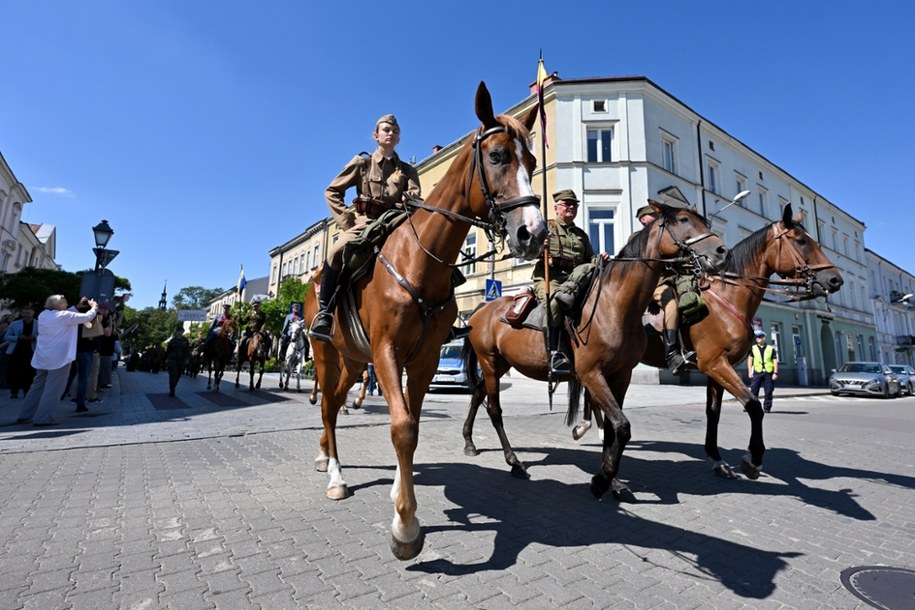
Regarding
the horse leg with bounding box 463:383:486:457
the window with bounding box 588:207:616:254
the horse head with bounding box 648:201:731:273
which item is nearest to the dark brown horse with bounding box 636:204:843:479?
the horse head with bounding box 648:201:731:273

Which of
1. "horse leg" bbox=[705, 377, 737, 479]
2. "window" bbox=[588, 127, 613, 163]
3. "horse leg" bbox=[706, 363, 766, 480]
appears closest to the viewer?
"horse leg" bbox=[706, 363, 766, 480]

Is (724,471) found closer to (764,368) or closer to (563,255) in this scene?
(563,255)

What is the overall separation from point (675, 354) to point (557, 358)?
1.92 meters

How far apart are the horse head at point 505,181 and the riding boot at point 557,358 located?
2254mm

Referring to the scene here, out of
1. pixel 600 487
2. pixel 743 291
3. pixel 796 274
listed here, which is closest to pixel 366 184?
pixel 600 487

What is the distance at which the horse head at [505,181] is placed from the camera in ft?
7.82

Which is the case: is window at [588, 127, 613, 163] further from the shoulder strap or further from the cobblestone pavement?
the shoulder strap

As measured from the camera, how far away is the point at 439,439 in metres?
6.61

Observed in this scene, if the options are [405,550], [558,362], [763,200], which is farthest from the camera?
[763,200]

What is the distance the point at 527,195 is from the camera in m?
2.48

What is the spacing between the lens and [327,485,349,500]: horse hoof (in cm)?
367

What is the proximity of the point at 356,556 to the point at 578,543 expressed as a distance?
1.48 metres

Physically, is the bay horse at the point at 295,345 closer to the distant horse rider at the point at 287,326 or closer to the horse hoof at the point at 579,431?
the distant horse rider at the point at 287,326

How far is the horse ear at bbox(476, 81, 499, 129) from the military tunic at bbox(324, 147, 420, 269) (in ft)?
3.96
